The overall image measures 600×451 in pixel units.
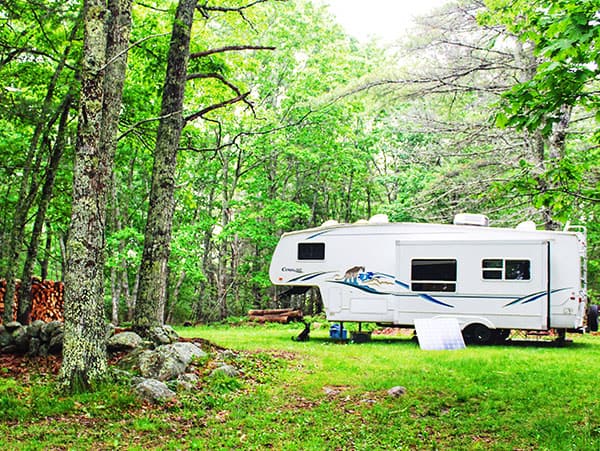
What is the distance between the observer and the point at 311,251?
498 inches

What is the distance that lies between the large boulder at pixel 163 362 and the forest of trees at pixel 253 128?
90cm

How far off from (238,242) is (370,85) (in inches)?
490

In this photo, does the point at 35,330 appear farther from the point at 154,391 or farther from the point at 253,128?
the point at 253,128

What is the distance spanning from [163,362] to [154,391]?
97cm


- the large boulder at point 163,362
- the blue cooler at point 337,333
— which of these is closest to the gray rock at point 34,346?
the large boulder at point 163,362

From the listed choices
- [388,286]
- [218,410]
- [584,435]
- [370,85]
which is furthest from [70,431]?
[370,85]

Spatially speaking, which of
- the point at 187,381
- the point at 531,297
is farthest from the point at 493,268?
the point at 187,381

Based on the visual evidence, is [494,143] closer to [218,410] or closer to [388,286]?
[388,286]

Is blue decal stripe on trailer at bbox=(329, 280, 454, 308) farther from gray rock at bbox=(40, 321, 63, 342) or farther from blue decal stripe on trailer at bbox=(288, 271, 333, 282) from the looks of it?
gray rock at bbox=(40, 321, 63, 342)

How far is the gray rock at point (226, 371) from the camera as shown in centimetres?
716

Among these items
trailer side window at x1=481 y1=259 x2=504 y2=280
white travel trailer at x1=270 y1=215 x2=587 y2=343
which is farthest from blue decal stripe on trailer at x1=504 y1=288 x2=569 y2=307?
trailer side window at x1=481 y1=259 x2=504 y2=280

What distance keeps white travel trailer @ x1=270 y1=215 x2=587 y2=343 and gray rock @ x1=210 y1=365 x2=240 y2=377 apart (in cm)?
512

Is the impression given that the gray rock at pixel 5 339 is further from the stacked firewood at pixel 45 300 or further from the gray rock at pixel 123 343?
the stacked firewood at pixel 45 300

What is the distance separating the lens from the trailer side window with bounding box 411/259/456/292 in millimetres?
11672
